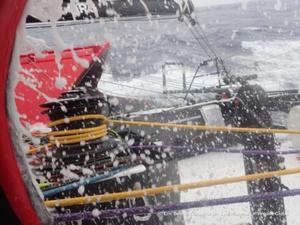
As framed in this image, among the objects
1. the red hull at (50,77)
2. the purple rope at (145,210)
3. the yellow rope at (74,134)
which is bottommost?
the purple rope at (145,210)

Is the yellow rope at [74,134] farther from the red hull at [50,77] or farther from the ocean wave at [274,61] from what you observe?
the ocean wave at [274,61]

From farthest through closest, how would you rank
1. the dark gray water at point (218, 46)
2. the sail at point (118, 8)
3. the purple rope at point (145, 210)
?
the dark gray water at point (218, 46), the sail at point (118, 8), the purple rope at point (145, 210)

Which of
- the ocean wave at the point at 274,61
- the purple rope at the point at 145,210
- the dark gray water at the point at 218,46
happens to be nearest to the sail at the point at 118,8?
the purple rope at the point at 145,210

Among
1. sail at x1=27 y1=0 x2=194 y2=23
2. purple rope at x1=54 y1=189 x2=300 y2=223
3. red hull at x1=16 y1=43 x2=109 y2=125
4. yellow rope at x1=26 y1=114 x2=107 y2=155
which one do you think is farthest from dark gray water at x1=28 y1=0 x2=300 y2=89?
purple rope at x1=54 y1=189 x2=300 y2=223

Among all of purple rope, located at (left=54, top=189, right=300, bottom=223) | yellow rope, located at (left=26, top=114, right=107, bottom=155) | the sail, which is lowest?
purple rope, located at (left=54, top=189, right=300, bottom=223)

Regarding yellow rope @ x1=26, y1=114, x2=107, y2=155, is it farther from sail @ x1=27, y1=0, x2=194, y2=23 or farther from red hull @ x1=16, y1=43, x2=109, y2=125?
red hull @ x1=16, y1=43, x2=109, y2=125

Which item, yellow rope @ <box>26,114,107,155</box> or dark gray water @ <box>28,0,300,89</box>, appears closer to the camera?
yellow rope @ <box>26,114,107,155</box>

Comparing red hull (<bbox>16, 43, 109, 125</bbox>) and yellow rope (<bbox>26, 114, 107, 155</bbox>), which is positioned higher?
red hull (<bbox>16, 43, 109, 125</bbox>)

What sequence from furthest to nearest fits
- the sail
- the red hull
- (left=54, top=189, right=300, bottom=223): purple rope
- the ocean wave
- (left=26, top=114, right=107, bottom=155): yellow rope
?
the ocean wave → the red hull → the sail → (left=26, top=114, right=107, bottom=155): yellow rope → (left=54, top=189, right=300, bottom=223): purple rope

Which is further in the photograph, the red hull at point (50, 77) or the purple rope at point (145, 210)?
the red hull at point (50, 77)

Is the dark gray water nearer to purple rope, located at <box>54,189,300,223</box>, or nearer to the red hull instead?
the red hull

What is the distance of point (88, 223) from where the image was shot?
80.4 inches

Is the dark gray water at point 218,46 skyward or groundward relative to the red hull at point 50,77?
skyward

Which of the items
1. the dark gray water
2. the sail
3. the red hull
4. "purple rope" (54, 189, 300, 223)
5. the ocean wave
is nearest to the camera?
"purple rope" (54, 189, 300, 223)
